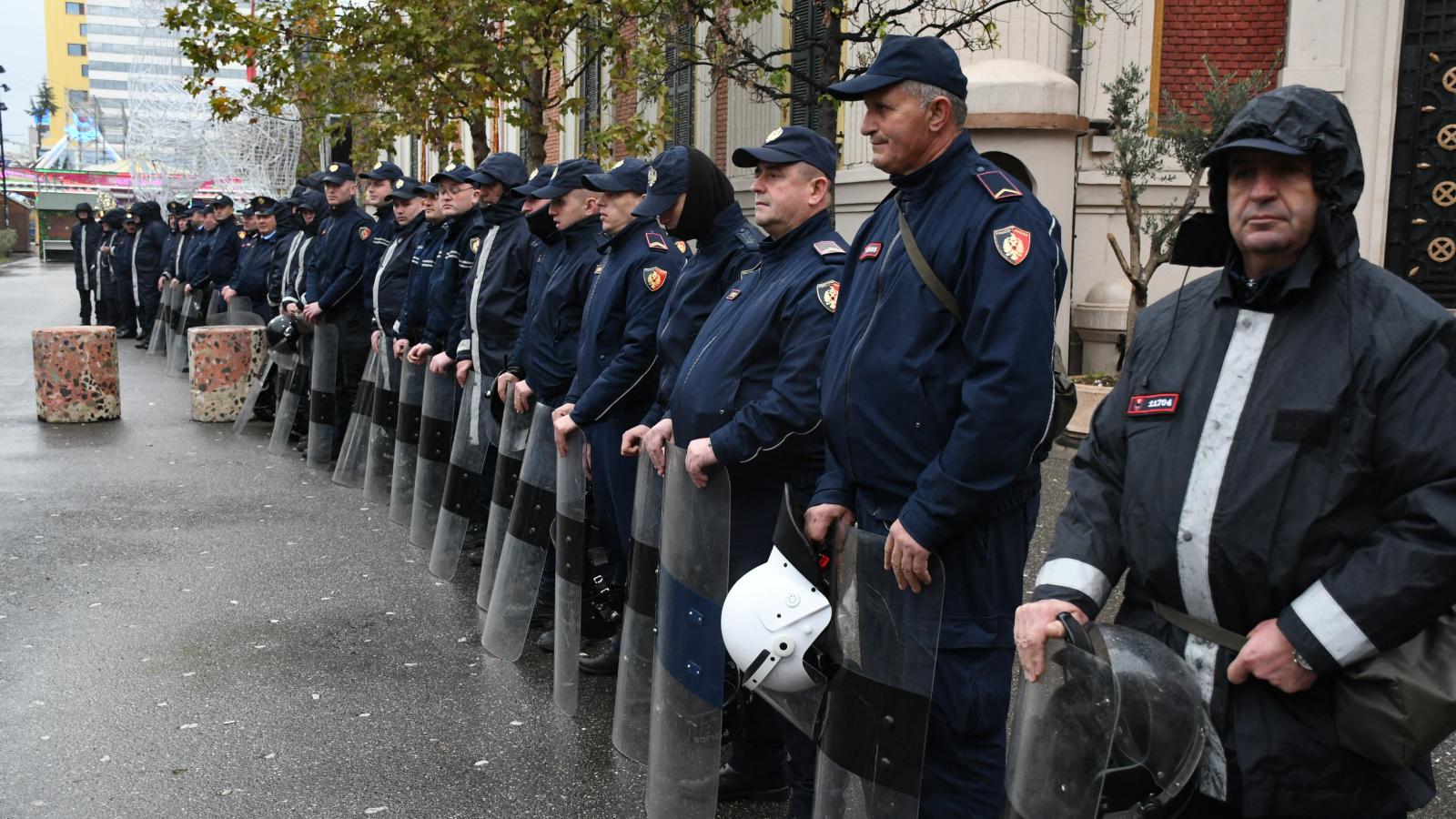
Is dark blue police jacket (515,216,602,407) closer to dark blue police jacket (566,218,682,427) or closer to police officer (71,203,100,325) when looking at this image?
dark blue police jacket (566,218,682,427)

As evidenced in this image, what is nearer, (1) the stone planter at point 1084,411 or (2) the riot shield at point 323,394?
(2) the riot shield at point 323,394

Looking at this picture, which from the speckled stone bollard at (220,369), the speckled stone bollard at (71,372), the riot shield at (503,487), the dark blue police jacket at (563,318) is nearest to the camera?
the riot shield at (503,487)

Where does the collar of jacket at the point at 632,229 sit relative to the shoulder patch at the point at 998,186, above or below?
below

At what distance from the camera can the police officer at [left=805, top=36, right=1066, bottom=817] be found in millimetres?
3203

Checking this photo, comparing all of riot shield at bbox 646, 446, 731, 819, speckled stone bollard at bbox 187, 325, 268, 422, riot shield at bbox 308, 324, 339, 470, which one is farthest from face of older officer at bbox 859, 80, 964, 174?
speckled stone bollard at bbox 187, 325, 268, 422

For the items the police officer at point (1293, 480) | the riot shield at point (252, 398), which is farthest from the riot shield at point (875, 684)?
the riot shield at point (252, 398)

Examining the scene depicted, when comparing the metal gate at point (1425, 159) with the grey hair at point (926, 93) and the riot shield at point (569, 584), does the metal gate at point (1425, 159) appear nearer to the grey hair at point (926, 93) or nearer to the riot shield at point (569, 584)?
the riot shield at point (569, 584)

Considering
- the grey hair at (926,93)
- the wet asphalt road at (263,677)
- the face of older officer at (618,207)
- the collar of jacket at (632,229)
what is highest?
the grey hair at (926,93)

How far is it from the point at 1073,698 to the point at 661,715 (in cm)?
209

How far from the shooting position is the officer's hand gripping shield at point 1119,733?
2.39m

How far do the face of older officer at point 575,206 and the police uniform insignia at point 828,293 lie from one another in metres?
2.60

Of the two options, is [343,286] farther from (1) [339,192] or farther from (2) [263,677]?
(2) [263,677]

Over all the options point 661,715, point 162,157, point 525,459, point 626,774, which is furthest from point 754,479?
point 162,157

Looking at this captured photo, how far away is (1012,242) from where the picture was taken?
3.27 m
